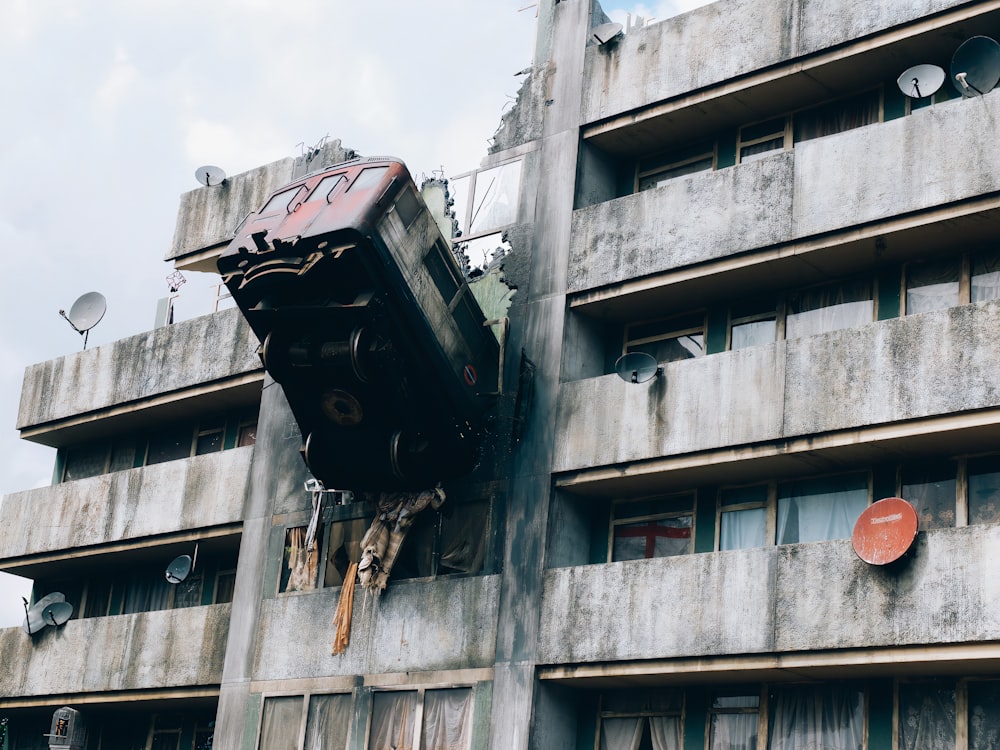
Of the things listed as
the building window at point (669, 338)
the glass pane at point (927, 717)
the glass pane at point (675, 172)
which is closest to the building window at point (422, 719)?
the building window at point (669, 338)

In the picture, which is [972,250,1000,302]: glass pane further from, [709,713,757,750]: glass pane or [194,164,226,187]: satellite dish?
[194,164,226,187]: satellite dish

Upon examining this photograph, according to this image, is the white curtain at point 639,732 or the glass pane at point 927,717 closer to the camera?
the glass pane at point 927,717

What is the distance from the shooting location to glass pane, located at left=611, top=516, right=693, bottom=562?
2191 centimetres

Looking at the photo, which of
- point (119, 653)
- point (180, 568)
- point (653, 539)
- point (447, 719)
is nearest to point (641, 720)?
point (653, 539)

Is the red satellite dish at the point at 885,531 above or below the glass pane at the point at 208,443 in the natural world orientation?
below

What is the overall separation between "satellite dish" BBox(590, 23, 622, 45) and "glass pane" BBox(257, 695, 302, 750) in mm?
11386

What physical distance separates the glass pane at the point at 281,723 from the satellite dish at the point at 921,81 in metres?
12.5

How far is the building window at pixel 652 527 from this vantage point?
22.0 metres

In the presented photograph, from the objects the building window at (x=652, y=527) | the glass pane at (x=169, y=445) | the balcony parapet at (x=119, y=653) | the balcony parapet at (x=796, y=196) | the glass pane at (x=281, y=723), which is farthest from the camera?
the glass pane at (x=169, y=445)

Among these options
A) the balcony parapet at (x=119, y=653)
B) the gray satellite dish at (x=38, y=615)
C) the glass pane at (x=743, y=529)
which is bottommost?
the balcony parapet at (x=119, y=653)

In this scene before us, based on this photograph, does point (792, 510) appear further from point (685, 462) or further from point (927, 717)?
point (927, 717)

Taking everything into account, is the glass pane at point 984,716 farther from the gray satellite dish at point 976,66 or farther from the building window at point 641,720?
the gray satellite dish at point 976,66

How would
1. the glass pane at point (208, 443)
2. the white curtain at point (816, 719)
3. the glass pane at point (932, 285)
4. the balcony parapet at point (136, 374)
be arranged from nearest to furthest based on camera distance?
the white curtain at point (816, 719), the glass pane at point (932, 285), the balcony parapet at point (136, 374), the glass pane at point (208, 443)

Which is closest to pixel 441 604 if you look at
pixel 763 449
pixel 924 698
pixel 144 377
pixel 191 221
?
pixel 763 449
